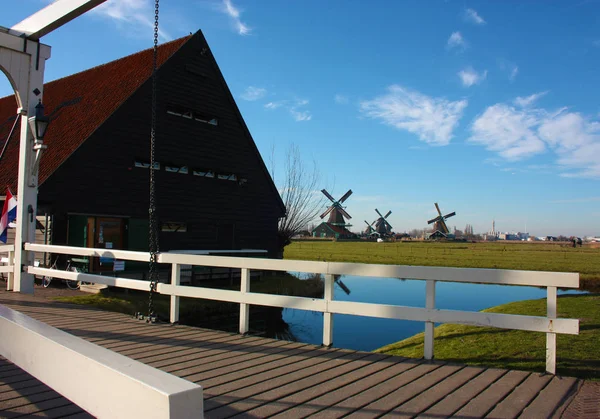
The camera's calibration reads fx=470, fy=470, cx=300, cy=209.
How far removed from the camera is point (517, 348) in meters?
6.52

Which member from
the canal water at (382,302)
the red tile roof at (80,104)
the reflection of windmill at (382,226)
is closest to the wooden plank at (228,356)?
the canal water at (382,302)

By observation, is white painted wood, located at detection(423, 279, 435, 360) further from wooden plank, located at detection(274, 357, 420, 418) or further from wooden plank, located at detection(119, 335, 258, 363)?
wooden plank, located at detection(119, 335, 258, 363)

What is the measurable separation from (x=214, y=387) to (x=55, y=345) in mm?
2000

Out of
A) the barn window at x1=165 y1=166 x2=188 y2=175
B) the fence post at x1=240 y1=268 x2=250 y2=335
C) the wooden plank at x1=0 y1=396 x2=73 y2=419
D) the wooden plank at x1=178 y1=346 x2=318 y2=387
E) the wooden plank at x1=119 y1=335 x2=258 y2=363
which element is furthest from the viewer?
the barn window at x1=165 y1=166 x2=188 y2=175

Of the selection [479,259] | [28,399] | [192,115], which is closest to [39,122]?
[28,399]

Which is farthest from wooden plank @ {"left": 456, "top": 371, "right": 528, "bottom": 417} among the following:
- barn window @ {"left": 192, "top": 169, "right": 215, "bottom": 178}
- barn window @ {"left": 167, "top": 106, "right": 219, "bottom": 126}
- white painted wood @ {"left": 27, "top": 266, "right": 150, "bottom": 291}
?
barn window @ {"left": 167, "top": 106, "right": 219, "bottom": 126}

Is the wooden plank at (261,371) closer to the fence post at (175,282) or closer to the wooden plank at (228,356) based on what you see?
the wooden plank at (228,356)

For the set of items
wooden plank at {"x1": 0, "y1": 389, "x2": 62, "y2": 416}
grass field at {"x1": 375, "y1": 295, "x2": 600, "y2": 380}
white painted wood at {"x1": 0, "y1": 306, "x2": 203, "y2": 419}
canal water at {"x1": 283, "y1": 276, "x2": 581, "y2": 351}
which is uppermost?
white painted wood at {"x1": 0, "y1": 306, "x2": 203, "y2": 419}

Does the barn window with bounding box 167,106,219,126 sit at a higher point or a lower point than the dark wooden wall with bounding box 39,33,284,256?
higher

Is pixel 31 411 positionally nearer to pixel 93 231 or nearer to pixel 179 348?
pixel 179 348

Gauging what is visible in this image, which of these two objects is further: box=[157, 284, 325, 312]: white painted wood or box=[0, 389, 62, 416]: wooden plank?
box=[157, 284, 325, 312]: white painted wood

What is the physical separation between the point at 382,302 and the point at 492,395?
13.7 meters

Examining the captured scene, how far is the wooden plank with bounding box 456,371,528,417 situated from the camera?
3375mm

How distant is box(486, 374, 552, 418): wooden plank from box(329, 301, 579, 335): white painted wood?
1.47ft
